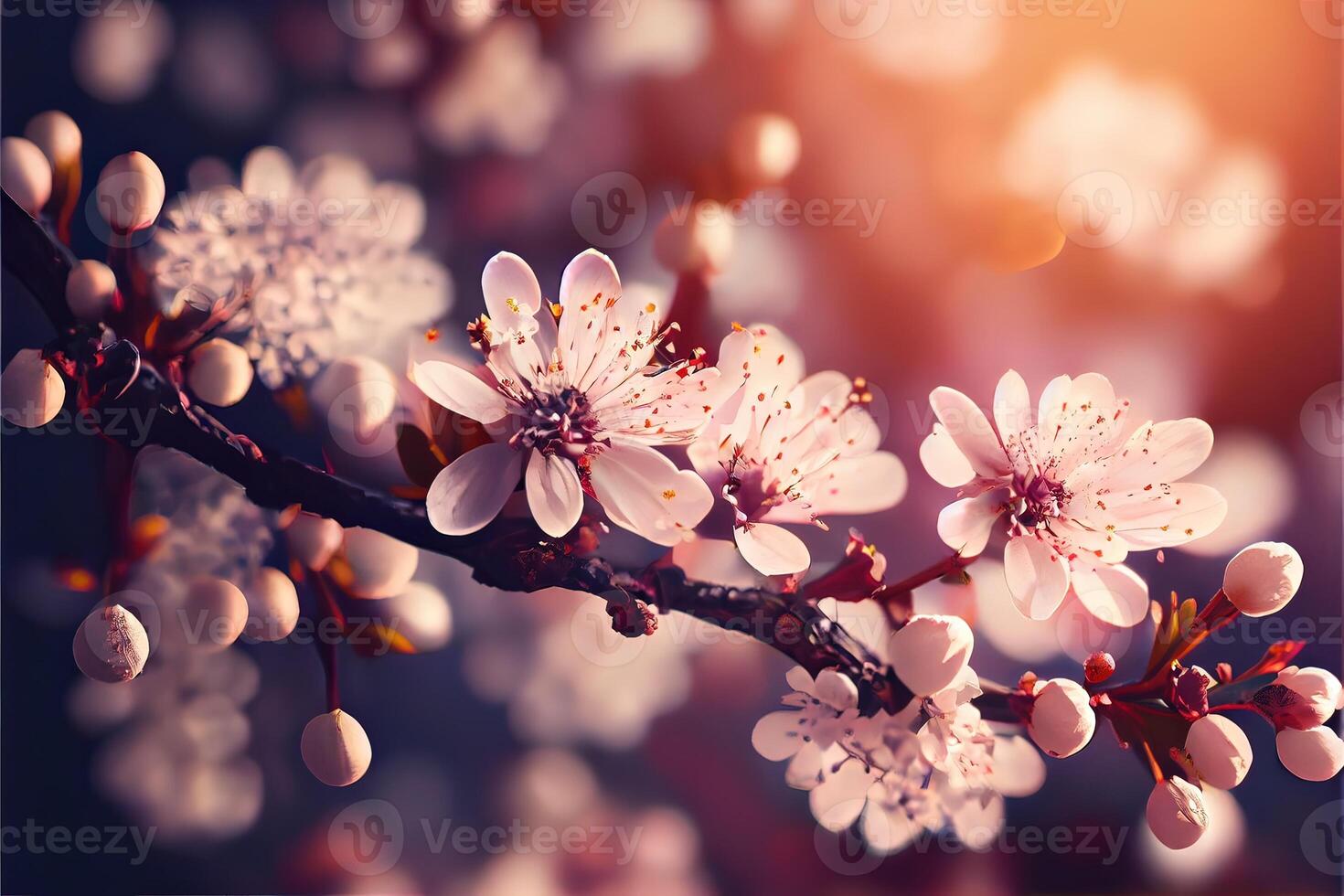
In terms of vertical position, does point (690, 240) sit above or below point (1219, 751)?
above

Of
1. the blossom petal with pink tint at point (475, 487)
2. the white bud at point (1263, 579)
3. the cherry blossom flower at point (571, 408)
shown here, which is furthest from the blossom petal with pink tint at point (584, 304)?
the white bud at point (1263, 579)

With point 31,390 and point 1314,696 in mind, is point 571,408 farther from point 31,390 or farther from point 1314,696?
point 1314,696

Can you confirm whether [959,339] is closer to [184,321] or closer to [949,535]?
[949,535]

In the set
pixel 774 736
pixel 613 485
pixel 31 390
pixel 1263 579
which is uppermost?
pixel 1263 579

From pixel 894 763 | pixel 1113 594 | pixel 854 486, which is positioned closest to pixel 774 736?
pixel 894 763

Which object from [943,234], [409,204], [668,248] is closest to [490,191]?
[409,204]

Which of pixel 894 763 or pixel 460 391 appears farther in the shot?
pixel 894 763

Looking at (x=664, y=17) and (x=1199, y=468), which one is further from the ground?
(x=664, y=17)

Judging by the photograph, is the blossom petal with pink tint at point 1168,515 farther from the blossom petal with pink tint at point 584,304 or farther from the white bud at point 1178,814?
the blossom petal with pink tint at point 584,304
